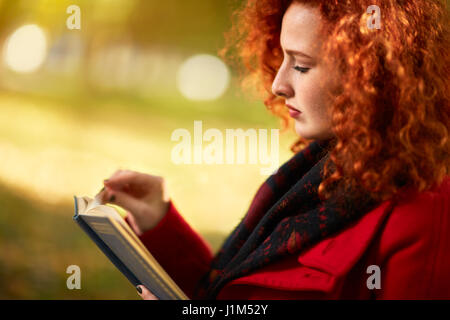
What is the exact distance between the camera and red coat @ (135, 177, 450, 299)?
25.7 inches

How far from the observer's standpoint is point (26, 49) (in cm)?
175

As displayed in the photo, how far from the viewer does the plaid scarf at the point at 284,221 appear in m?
0.72

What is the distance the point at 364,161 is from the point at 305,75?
187 mm

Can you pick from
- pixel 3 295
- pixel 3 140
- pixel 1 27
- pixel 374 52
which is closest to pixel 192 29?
pixel 1 27

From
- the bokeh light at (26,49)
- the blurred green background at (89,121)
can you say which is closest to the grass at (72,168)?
the blurred green background at (89,121)

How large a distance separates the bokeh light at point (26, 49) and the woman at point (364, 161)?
130 cm

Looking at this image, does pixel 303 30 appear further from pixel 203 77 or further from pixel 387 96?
pixel 203 77

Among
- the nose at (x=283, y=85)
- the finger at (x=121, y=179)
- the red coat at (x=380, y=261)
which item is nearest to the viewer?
the red coat at (x=380, y=261)

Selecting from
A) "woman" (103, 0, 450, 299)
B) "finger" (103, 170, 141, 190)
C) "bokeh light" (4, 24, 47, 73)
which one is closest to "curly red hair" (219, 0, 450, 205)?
"woman" (103, 0, 450, 299)

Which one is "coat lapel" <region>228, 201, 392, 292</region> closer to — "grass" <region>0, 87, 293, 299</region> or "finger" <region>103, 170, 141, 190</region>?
"finger" <region>103, 170, 141, 190</region>

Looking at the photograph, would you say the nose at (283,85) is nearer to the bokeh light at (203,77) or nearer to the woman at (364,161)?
the woman at (364,161)

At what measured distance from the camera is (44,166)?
174cm

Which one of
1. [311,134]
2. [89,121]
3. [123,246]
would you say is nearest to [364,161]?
[311,134]

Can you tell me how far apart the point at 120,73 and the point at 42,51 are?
34cm
